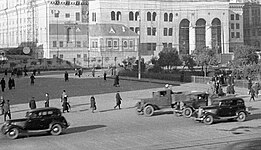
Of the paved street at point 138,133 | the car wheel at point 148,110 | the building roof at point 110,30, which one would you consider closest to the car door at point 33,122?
the paved street at point 138,133

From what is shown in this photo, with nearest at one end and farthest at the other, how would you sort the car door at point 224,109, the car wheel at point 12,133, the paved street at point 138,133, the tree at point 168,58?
the paved street at point 138,133 < the car wheel at point 12,133 < the car door at point 224,109 < the tree at point 168,58

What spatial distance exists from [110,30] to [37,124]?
79.5m

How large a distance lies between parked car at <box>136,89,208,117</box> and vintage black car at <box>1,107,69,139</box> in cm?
722

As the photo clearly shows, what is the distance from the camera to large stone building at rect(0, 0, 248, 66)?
333 feet

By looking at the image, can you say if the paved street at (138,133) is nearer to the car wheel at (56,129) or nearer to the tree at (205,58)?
the car wheel at (56,129)

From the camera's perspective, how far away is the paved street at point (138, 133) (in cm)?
2047

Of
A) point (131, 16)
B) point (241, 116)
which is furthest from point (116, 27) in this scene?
point (241, 116)

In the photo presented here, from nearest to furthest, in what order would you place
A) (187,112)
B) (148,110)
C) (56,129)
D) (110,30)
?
(56,129) < (187,112) < (148,110) < (110,30)

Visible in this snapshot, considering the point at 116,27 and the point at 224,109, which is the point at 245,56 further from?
the point at 116,27

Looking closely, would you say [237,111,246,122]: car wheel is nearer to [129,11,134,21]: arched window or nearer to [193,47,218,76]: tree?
[193,47,218,76]: tree

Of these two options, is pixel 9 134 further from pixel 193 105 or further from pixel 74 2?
pixel 74 2

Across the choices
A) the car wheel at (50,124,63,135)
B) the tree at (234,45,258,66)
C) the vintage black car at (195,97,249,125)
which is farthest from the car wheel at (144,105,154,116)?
the tree at (234,45,258,66)

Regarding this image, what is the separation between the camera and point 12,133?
22.5 metres

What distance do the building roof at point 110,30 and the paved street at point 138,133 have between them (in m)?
69.9
